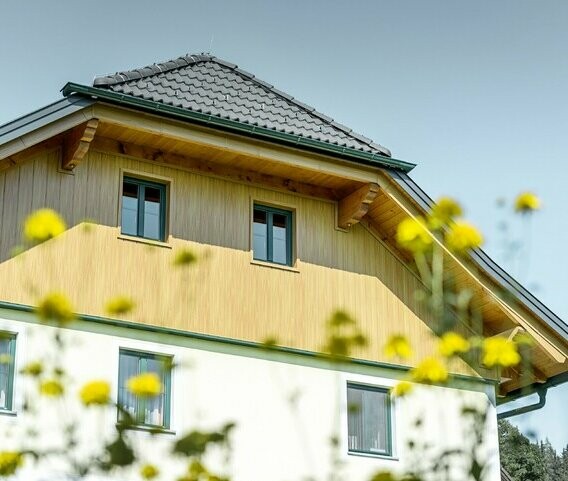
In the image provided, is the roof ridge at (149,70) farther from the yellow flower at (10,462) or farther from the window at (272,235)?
the yellow flower at (10,462)

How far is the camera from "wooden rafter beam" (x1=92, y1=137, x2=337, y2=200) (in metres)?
14.8

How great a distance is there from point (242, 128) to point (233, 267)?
1.70 meters

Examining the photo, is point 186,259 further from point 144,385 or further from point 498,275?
point 498,275

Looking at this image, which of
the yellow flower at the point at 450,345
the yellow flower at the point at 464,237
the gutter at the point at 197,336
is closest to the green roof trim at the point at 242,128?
the gutter at the point at 197,336

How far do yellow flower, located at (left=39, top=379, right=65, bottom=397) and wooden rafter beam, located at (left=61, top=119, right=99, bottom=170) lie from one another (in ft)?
30.9

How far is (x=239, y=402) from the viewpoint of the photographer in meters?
14.8

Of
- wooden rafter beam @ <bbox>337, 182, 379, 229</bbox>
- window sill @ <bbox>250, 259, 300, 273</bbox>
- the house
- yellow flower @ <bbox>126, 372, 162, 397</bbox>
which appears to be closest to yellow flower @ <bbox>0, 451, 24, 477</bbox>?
yellow flower @ <bbox>126, 372, 162, 397</bbox>

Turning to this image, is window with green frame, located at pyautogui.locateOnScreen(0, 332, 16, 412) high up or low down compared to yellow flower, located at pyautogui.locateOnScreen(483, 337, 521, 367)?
up

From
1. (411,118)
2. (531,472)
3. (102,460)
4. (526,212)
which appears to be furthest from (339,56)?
(531,472)

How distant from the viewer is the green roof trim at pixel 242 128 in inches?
547

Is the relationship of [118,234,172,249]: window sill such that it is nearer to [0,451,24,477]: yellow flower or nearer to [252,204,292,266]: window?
[252,204,292,266]: window

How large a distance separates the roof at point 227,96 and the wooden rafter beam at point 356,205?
1.65ft

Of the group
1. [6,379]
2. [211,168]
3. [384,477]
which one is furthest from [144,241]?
[384,477]

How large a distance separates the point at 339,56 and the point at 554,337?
15.6 ft
